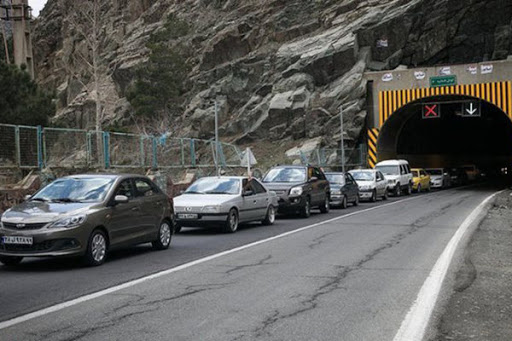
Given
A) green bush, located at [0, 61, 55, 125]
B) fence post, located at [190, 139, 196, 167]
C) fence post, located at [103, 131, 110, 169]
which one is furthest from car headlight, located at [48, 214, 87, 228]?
green bush, located at [0, 61, 55, 125]

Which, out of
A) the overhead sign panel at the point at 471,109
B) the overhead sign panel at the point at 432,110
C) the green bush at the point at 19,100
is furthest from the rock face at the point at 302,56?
the green bush at the point at 19,100

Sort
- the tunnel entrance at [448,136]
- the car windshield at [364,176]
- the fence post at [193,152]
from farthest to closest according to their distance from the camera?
1. the tunnel entrance at [448,136]
2. the car windshield at [364,176]
3. the fence post at [193,152]

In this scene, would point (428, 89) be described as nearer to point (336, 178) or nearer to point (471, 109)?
point (471, 109)

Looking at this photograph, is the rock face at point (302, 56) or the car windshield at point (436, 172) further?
the rock face at point (302, 56)

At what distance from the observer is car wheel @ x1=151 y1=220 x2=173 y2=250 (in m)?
13.2

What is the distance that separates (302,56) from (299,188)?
121 feet

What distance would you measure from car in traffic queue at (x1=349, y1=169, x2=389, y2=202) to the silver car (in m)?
13.7

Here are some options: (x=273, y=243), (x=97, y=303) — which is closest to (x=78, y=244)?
(x=97, y=303)

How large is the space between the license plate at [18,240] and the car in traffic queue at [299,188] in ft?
41.8

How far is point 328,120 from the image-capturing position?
5250 cm

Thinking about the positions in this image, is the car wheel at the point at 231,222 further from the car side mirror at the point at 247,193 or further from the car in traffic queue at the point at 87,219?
the car in traffic queue at the point at 87,219

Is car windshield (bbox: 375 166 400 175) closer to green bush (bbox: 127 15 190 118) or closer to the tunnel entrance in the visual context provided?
the tunnel entrance

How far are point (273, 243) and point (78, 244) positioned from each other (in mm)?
5081

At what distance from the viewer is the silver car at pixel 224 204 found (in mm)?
16516
